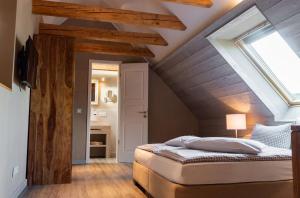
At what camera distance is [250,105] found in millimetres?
4477

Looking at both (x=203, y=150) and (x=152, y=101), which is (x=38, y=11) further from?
(x=152, y=101)

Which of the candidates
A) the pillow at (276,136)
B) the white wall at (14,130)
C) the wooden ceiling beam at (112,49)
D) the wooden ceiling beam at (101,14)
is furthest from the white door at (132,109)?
the pillow at (276,136)

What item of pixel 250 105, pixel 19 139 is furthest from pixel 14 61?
pixel 250 105

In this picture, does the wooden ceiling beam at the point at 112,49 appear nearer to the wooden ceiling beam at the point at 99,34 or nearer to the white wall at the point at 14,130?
the wooden ceiling beam at the point at 99,34

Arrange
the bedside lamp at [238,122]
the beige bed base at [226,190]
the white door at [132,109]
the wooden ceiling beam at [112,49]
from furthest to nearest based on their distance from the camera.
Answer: the white door at [132,109]
the wooden ceiling beam at [112,49]
the bedside lamp at [238,122]
the beige bed base at [226,190]

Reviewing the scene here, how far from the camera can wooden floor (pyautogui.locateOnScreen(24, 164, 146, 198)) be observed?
10.6 ft

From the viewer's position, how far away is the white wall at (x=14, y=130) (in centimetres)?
240

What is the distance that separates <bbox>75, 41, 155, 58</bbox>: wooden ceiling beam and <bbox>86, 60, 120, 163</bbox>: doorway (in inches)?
54.3

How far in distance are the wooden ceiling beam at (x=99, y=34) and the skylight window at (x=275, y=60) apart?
1.67 metres

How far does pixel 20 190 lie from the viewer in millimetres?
3330

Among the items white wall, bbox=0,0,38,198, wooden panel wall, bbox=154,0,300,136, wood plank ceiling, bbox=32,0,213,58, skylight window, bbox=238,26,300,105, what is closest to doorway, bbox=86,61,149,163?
wooden panel wall, bbox=154,0,300,136

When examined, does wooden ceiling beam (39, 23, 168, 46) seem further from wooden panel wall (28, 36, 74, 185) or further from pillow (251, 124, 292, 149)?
pillow (251, 124, 292, 149)

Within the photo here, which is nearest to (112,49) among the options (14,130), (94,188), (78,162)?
(78,162)

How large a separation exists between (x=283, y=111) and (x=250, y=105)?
50 cm
